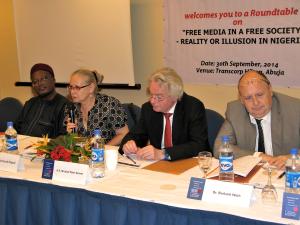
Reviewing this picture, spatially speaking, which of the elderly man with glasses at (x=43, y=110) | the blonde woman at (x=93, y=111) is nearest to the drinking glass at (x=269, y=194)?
the blonde woman at (x=93, y=111)

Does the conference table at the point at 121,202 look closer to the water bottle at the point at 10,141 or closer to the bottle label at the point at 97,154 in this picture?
the bottle label at the point at 97,154

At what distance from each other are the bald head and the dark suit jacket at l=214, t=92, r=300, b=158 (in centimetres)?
10

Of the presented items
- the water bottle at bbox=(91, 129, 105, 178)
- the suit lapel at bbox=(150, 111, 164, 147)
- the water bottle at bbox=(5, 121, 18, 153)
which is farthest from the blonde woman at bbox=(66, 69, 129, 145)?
the water bottle at bbox=(91, 129, 105, 178)

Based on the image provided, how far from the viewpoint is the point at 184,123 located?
10.3 ft

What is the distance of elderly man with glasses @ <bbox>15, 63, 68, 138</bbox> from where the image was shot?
3.85m

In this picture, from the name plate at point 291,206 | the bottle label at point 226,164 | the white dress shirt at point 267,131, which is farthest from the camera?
the white dress shirt at point 267,131

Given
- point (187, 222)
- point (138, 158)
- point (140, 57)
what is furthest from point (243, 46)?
point (187, 222)

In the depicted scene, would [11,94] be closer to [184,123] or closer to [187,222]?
[184,123]

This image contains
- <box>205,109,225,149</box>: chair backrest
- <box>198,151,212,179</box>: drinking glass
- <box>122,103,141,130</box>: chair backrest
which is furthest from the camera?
<box>122,103,141,130</box>: chair backrest

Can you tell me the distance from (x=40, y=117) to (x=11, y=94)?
101 inches

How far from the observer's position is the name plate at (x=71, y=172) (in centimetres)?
243

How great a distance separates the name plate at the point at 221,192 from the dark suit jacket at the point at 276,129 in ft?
2.49

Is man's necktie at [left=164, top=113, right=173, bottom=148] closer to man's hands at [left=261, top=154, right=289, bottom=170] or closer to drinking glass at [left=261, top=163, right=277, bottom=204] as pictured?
man's hands at [left=261, top=154, right=289, bottom=170]

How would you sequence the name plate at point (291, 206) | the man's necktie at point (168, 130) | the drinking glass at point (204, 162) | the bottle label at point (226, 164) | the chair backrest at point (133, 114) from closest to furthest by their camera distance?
the name plate at point (291, 206) → the bottle label at point (226, 164) → the drinking glass at point (204, 162) → the man's necktie at point (168, 130) → the chair backrest at point (133, 114)
